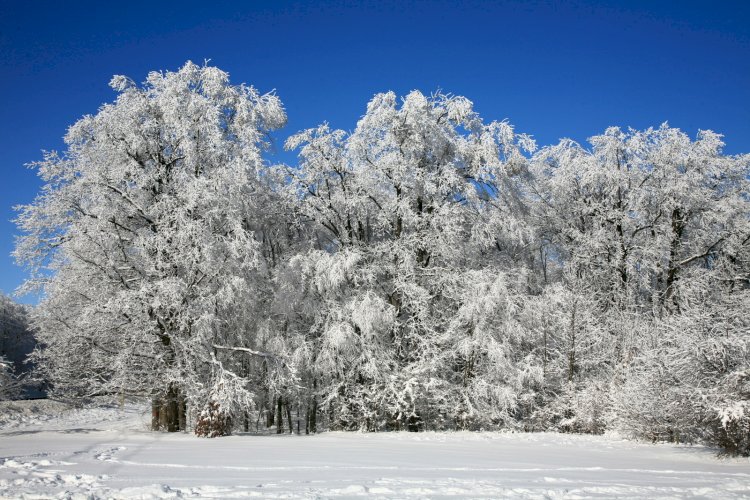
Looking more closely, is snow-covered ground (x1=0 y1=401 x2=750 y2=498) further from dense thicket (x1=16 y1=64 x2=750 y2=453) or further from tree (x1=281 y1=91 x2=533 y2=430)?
tree (x1=281 y1=91 x2=533 y2=430)

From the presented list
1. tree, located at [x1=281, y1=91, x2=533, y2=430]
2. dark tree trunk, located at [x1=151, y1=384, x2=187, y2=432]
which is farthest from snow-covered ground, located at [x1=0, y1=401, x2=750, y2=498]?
tree, located at [x1=281, y1=91, x2=533, y2=430]

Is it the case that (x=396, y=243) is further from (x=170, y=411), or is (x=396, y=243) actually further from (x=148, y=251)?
(x=170, y=411)

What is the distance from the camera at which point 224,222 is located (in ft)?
50.2

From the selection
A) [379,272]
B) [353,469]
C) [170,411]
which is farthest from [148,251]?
[353,469]

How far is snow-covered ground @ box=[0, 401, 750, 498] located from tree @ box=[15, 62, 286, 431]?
2276 millimetres

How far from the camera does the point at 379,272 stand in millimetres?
17125

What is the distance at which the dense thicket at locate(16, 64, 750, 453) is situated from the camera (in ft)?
46.1

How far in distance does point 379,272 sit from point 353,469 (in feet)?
32.1

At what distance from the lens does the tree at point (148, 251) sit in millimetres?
13977

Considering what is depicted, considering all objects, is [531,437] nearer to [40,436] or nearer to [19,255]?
[40,436]

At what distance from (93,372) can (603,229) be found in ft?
57.2

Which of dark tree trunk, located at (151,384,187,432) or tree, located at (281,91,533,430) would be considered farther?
tree, located at (281,91,533,430)

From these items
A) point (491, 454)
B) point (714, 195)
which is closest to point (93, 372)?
point (491, 454)

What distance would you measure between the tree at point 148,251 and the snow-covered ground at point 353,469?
228 centimetres
